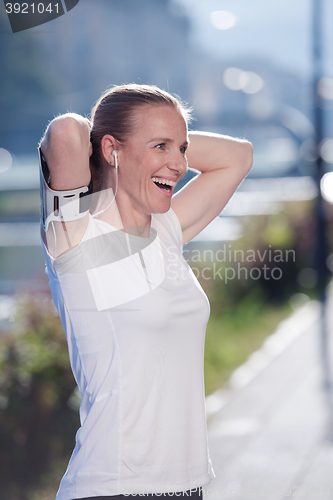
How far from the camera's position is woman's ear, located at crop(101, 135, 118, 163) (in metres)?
1.60

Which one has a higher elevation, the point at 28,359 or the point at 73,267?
the point at 73,267

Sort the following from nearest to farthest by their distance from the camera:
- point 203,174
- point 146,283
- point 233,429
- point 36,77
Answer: point 146,283 < point 203,174 < point 233,429 < point 36,77

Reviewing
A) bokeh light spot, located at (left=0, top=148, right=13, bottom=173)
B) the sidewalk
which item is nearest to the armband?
the sidewalk

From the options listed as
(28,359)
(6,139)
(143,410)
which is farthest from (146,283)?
(6,139)

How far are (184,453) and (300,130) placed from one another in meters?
15.5

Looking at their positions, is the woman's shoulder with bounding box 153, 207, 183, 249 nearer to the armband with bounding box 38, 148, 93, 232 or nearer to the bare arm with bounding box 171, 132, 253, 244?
the bare arm with bounding box 171, 132, 253, 244

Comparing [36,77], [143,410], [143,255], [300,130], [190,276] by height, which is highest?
[143,255]

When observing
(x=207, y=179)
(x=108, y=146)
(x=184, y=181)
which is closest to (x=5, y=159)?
(x=184, y=181)

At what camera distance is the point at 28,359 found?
3.13 meters

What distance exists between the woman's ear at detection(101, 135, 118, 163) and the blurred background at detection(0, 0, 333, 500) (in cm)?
100

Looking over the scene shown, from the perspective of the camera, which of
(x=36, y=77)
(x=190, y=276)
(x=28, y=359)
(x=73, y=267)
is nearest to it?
(x=73, y=267)

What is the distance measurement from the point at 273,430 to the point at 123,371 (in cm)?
304

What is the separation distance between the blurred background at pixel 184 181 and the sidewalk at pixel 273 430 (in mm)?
323

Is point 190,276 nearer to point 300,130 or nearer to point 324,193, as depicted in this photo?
point 324,193
